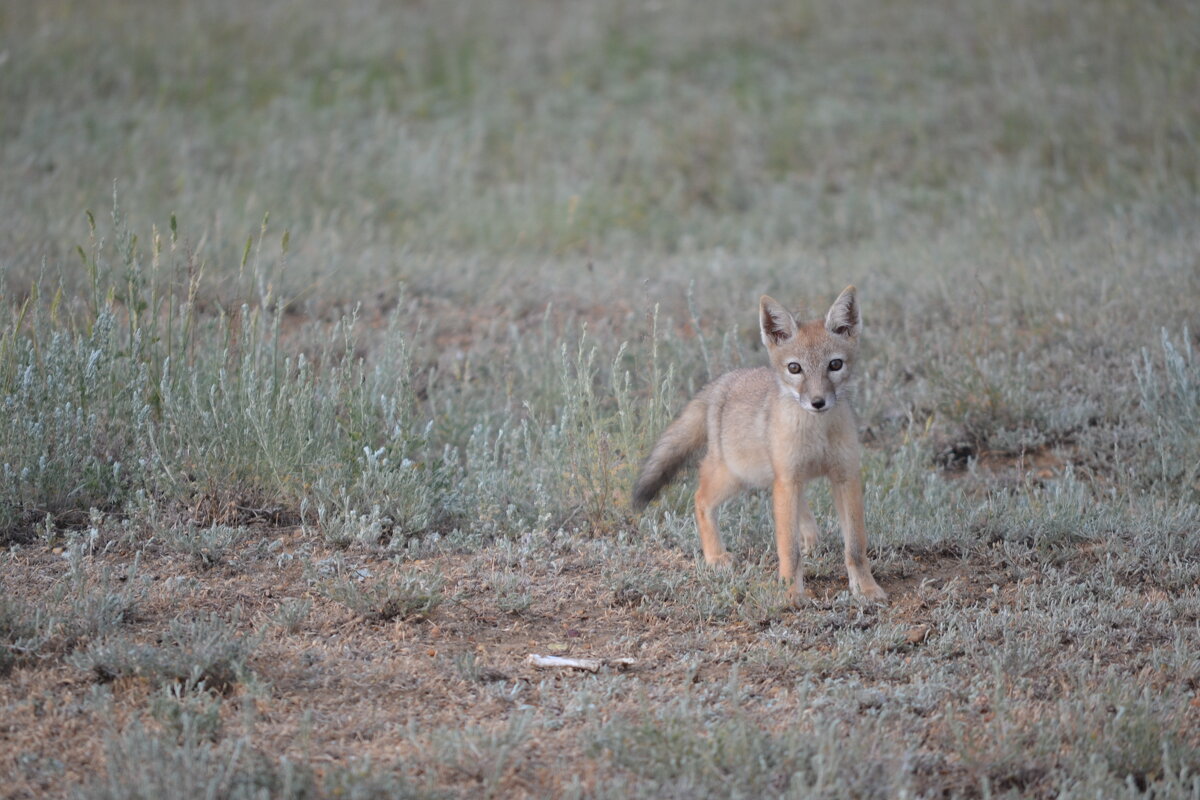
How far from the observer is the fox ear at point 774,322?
16.3 ft

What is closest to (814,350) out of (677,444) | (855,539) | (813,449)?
(813,449)

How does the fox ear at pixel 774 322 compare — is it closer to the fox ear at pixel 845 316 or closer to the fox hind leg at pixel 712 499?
the fox ear at pixel 845 316

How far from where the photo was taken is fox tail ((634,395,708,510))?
17.7ft

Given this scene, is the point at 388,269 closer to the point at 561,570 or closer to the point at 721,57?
the point at 561,570

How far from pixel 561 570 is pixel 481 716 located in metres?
1.35

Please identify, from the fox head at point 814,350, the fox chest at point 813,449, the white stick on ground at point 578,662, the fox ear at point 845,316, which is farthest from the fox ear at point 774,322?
the white stick on ground at point 578,662

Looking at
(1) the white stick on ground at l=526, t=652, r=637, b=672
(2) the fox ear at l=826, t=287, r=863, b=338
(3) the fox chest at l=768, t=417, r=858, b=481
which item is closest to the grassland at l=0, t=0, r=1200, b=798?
(1) the white stick on ground at l=526, t=652, r=637, b=672

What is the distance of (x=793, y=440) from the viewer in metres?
4.79

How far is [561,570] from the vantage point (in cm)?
503

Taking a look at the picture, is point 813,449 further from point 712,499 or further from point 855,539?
point 712,499

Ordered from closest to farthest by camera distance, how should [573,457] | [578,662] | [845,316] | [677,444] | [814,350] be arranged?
[578,662]
[814,350]
[845,316]
[677,444]
[573,457]

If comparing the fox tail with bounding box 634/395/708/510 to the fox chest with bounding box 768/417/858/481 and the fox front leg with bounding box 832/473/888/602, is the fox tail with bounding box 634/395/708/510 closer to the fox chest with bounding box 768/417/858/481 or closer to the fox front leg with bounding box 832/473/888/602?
the fox chest with bounding box 768/417/858/481

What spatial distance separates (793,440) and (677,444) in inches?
32.1

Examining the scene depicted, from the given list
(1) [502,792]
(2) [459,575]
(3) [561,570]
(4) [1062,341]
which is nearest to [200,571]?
(2) [459,575]
